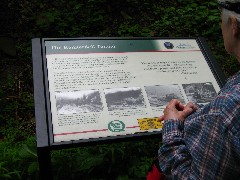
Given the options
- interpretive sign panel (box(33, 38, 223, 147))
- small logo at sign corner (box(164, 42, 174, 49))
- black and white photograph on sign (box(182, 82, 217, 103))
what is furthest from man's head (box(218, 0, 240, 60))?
small logo at sign corner (box(164, 42, 174, 49))

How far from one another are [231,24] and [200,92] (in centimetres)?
112

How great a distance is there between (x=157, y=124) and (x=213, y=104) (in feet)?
2.92

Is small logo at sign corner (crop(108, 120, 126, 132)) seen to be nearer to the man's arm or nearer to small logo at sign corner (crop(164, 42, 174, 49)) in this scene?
the man's arm

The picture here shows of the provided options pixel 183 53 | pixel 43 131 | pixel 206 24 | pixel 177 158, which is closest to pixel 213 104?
pixel 177 158

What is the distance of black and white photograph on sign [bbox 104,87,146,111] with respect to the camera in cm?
242

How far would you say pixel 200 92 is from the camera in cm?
268

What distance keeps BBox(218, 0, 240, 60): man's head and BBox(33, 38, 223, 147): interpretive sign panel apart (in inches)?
33.2

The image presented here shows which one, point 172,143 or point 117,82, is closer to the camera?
point 172,143

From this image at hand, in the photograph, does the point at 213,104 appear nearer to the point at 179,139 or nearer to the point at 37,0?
the point at 179,139

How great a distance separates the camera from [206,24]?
6.12 metres

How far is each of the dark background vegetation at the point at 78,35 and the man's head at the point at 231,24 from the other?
1.77 meters

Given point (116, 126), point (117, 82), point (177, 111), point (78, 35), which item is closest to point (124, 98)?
point (117, 82)

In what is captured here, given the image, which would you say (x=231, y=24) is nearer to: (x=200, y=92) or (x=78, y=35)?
(x=200, y=92)

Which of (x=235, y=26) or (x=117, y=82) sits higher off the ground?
(x=117, y=82)
